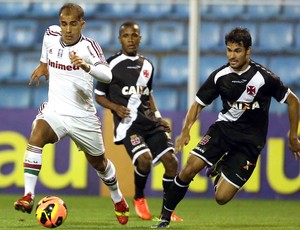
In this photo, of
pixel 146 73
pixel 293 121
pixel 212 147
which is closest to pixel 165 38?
pixel 146 73

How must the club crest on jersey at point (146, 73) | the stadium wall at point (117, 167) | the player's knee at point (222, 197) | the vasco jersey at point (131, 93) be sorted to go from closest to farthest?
the player's knee at point (222, 197)
the vasco jersey at point (131, 93)
the club crest on jersey at point (146, 73)
the stadium wall at point (117, 167)

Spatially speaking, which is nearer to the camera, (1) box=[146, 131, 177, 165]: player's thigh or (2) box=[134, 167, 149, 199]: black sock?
(1) box=[146, 131, 177, 165]: player's thigh

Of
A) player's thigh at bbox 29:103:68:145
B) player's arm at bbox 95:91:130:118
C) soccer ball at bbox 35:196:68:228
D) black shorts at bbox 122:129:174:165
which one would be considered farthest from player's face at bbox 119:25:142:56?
soccer ball at bbox 35:196:68:228

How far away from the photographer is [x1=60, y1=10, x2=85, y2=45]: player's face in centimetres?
841

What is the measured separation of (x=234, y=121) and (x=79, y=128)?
1.45 m

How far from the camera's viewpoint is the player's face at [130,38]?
10.3m

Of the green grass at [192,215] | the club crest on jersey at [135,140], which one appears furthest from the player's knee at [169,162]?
the green grass at [192,215]

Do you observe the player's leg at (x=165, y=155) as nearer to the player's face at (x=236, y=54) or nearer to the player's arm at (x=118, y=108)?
the player's arm at (x=118, y=108)

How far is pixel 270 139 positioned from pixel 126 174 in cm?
210

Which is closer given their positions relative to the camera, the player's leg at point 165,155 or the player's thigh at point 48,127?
the player's thigh at point 48,127

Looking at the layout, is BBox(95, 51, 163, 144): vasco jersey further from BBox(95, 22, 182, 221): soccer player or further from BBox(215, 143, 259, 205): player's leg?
BBox(215, 143, 259, 205): player's leg

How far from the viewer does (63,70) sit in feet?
28.1

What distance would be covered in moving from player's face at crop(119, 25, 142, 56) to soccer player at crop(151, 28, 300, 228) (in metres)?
1.86

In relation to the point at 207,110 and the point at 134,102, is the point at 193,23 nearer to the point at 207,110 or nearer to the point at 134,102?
the point at 207,110
